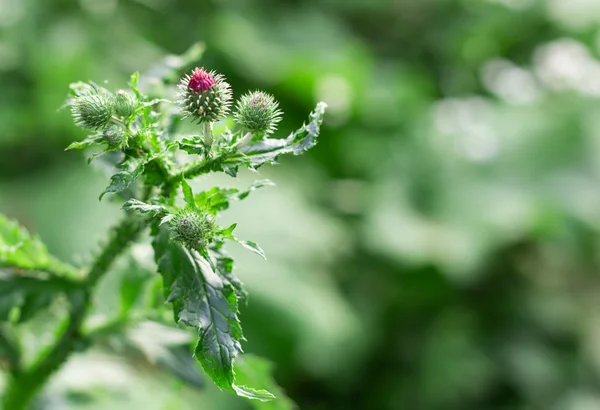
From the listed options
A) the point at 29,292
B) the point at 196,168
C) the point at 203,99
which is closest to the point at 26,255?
the point at 29,292

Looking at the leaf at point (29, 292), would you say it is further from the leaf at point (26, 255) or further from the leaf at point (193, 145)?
the leaf at point (193, 145)

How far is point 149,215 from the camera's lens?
1301 mm

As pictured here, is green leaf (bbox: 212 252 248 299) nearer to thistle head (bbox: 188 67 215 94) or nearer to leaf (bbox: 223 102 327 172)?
leaf (bbox: 223 102 327 172)

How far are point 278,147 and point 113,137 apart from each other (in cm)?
29

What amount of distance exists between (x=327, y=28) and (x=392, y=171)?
1906mm

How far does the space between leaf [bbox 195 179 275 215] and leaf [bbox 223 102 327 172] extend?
0.17 feet

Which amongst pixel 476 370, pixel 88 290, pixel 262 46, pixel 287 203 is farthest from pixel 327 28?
pixel 88 290

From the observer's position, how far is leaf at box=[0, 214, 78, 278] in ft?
4.96

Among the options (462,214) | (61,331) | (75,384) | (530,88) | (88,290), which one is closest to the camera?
(88,290)

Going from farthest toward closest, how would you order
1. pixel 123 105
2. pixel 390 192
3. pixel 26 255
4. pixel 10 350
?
pixel 390 192 → pixel 10 350 → pixel 26 255 → pixel 123 105

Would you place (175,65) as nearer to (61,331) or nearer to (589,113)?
(61,331)

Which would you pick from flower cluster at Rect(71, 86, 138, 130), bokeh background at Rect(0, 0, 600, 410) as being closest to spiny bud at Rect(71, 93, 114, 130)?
flower cluster at Rect(71, 86, 138, 130)

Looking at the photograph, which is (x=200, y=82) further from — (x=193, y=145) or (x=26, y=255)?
(x=26, y=255)

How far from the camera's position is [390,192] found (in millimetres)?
5633
